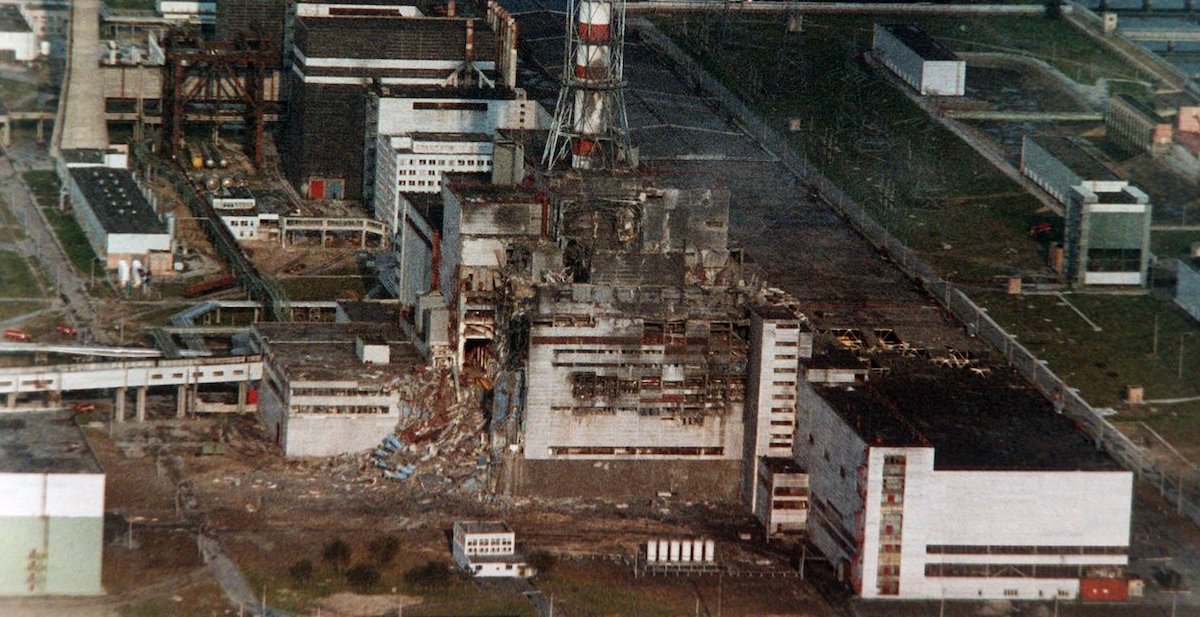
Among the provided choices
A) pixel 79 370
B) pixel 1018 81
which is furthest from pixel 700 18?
pixel 79 370

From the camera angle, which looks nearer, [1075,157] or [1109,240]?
[1109,240]

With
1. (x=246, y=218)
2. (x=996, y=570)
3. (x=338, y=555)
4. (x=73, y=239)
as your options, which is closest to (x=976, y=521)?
(x=996, y=570)

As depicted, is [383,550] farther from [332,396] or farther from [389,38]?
[389,38]

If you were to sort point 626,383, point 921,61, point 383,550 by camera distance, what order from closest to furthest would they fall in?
point 383,550 → point 626,383 → point 921,61

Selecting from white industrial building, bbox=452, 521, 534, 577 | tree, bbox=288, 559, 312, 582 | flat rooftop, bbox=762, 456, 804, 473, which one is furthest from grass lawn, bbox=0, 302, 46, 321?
flat rooftop, bbox=762, 456, 804, 473

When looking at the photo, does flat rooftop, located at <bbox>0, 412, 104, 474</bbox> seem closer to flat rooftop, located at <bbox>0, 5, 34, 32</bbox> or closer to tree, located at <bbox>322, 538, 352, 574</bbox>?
tree, located at <bbox>322, 538, 352, 574</bbox>

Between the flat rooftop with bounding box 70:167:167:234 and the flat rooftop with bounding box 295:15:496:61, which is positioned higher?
the flat rooftop with bounding box 295:15:496:61
